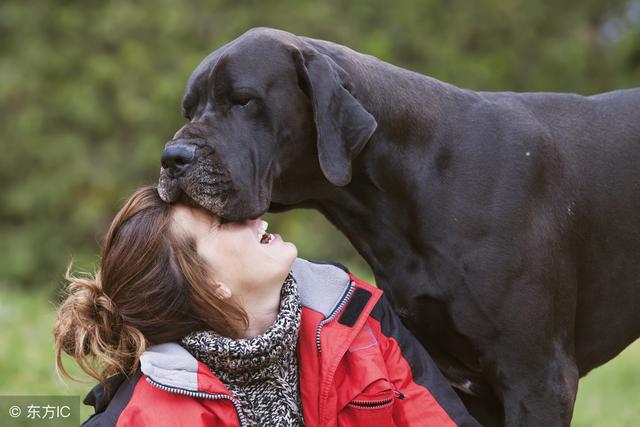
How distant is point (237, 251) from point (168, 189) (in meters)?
0.29

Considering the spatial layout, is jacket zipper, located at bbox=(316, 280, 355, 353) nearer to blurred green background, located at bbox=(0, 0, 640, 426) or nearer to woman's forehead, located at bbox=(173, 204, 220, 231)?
woman's forehead, located at bbox=(173, 204, 220, 231)

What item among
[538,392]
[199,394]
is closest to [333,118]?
[199,394]

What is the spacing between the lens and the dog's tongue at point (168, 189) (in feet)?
10.2

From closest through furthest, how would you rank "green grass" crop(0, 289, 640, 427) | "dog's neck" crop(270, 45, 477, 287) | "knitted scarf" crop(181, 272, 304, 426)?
1. "knitted scarf" crop(181, 272, 304, 426)
2. "dog's neck" crop(270, 45, 477, 287)
3. "green grass" crop(0, 289, 640, 427)

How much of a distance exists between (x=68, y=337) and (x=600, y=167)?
1907 mm

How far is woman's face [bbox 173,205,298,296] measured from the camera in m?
3.12

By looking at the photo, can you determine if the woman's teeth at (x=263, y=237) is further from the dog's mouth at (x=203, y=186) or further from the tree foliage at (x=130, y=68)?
the tree foliage at (x=130, y=68)

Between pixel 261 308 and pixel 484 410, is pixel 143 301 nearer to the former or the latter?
pixel 261 308

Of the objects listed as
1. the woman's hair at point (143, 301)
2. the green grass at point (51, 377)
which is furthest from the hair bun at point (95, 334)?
the green grass at point (51, 377)

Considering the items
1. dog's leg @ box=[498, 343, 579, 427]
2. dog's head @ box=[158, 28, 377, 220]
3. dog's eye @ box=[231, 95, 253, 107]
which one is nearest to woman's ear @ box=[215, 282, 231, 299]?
dog's head @ box=[158, 28, 377, 220]

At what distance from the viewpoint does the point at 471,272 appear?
3193mm

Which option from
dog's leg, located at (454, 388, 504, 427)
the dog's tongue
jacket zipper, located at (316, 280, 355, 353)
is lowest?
dog's leg, located at (454, 388, 504, 427)

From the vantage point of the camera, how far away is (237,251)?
3148 millimetres

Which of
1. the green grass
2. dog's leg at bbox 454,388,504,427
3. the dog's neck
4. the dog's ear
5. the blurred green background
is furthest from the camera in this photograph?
the blurred green background
